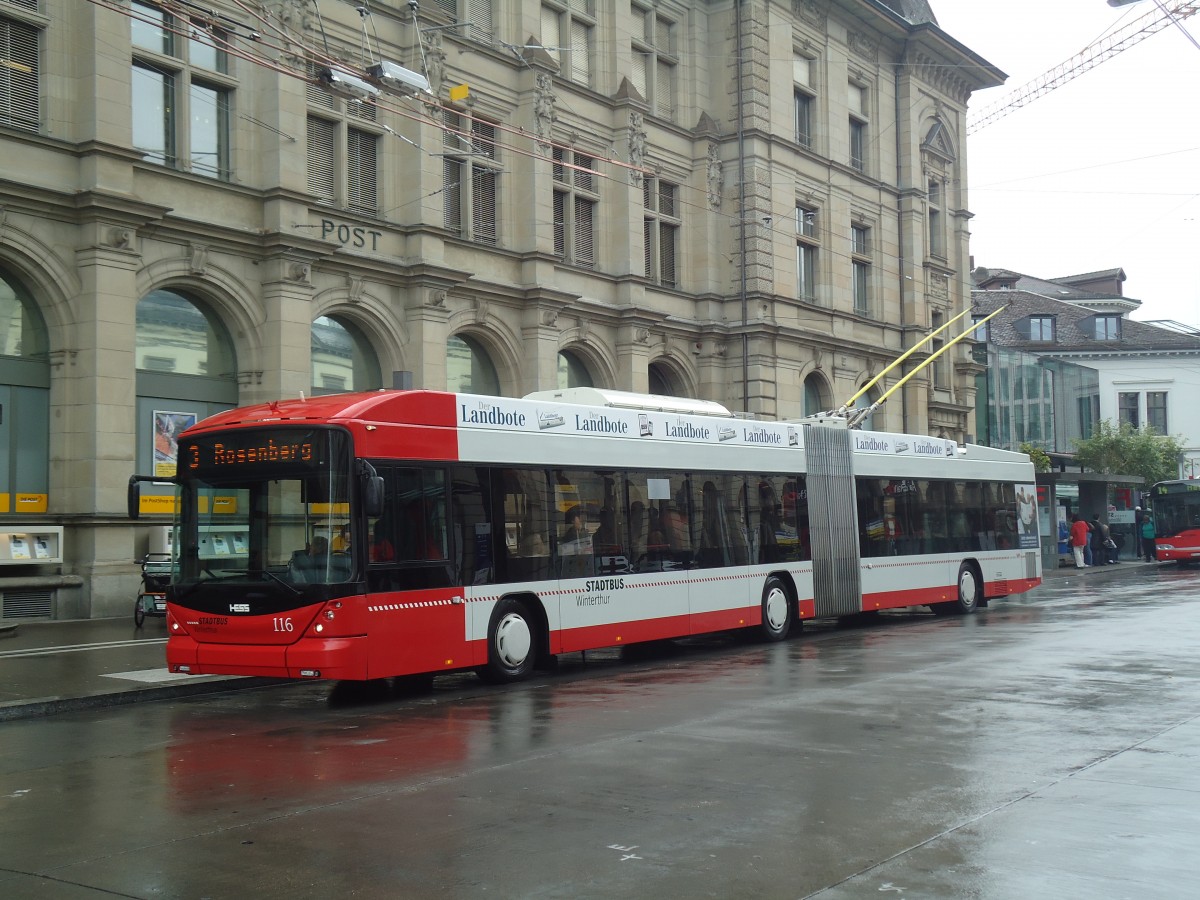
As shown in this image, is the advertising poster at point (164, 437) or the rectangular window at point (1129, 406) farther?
the rectangular window at point (1129, 406)

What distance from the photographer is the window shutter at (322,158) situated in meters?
25.1

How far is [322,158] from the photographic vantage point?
2541 cm

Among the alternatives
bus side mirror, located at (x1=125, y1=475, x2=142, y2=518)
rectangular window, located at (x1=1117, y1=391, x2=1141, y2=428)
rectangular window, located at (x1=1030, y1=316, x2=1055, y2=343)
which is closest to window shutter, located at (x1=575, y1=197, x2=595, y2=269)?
bus side mirror, located at (x1=125, y1=475, x2=142, y2=518)

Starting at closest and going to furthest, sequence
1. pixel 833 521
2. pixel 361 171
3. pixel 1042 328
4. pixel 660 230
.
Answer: pixel 833 521 → pixel 361 171 → pixel 660 230 → pixel 1042 328

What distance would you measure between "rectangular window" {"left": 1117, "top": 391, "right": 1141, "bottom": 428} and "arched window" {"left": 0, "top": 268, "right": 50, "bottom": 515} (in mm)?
62211

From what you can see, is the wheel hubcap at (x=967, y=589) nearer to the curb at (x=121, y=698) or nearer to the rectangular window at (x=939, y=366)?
the curb at (x=121, y=698)

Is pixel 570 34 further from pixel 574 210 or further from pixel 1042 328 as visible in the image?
pixel 1042 328

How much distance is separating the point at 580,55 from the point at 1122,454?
118ft

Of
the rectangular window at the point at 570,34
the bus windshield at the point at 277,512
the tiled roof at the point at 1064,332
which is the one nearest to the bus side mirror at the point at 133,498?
the bus windshield at the point at 277,512

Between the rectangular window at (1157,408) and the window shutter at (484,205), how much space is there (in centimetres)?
5290

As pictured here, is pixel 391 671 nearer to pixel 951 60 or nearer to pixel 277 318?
pixel 277 318

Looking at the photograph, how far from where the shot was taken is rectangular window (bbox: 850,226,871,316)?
138ft

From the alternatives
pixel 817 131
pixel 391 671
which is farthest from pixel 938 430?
pixel 391 671

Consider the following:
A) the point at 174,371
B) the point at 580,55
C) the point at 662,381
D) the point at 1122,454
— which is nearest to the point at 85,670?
the point at 174,371
